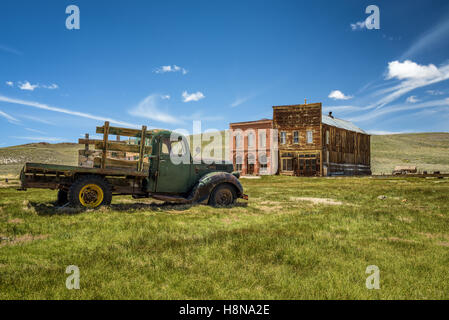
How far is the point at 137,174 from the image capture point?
306 inches

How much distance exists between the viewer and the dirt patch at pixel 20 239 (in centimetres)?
430

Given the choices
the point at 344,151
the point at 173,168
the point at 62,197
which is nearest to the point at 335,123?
the point at 344,151

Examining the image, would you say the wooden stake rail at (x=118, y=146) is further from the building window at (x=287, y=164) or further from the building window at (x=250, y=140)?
the building window at (x=250, y=140)

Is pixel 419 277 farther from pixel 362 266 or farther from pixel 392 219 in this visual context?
pixel 392 219

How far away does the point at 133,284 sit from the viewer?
9.54 feet

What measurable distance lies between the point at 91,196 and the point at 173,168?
2447 millimetres

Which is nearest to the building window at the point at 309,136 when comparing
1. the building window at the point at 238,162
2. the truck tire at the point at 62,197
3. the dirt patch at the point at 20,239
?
the building window at the point at 238,162

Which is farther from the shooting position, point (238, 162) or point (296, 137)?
point (238, 162)

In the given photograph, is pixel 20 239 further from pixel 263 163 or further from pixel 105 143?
pixel 263 163

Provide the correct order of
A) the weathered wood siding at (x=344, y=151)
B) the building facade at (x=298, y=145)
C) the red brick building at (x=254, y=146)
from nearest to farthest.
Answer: the building facade at (x=298, y=145), the weathered wood siding at (x=344, y=151), the red brick building at (x=254, y=146)

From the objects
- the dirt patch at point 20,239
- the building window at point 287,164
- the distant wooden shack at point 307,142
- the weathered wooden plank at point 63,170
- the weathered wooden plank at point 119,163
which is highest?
the distant wooden shack at point 307,142

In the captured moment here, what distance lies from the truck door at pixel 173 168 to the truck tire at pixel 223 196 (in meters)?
0.92

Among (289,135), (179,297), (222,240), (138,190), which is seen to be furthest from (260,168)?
(179,297)

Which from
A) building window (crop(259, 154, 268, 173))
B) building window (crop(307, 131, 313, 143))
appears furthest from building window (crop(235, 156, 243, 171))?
building window (crop(307, 131, 313, 143))
